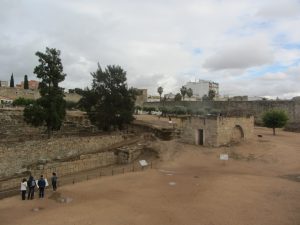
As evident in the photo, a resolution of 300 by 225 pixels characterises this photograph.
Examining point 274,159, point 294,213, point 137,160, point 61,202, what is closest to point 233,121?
point 274,159

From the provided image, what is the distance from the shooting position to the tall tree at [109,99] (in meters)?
32.6

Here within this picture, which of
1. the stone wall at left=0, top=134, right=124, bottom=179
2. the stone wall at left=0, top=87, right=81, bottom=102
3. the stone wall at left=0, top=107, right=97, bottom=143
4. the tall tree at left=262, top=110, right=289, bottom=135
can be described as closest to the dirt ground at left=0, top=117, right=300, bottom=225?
the stone wall at left=0, top=134, right=124, bottom=179

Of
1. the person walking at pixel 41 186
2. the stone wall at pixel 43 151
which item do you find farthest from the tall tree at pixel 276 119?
the person walking at pixel 41 186

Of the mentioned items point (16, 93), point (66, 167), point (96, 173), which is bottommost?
point (96, 173)

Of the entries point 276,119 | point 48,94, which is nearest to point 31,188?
point 48,94

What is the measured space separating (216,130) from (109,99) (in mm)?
11282

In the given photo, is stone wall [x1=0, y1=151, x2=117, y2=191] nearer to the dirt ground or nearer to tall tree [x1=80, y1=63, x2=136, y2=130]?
the dirt ground

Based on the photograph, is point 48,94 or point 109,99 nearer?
point 48,94

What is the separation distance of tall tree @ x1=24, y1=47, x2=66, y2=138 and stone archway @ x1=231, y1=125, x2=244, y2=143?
15641 mm

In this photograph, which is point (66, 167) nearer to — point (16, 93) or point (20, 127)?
point (20, 127)

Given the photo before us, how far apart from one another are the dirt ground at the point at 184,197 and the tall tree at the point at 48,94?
8.56 m

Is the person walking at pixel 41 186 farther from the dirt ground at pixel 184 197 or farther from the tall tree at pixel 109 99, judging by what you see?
the tall tree at pixel 109 99

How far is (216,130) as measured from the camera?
91.6 feet

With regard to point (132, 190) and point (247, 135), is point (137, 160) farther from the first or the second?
point (247, 135)
